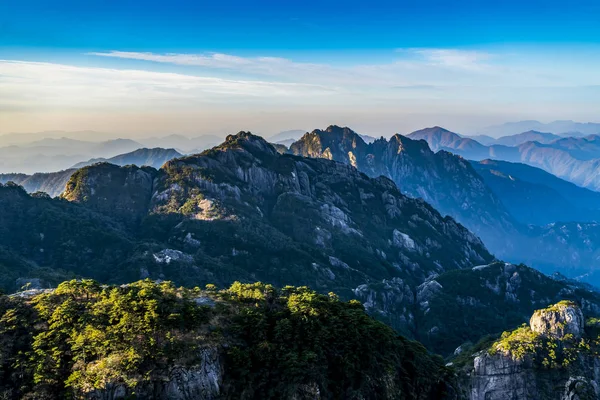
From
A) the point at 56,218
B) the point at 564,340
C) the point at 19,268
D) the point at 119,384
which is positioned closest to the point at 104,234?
the point at 56,218

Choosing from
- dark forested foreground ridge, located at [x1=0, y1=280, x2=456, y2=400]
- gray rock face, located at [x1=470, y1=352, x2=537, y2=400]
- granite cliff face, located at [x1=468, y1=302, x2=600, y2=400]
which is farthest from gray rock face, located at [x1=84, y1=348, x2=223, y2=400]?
gray rock face, located at [x1=470, y1=352, x2=537, y2=400]

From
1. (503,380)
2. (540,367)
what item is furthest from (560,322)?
(503,380)

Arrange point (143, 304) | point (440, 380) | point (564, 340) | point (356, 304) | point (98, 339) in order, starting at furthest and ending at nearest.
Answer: point (564, 340) → point (356, 304) → point (440, 380) → point (143, 304) → point (98, 339)

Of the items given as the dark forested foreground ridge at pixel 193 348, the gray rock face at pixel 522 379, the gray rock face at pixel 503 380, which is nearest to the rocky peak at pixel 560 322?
the gray rock face at pixel 522 379

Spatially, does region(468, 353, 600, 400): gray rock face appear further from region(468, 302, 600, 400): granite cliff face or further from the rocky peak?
the rocky peak

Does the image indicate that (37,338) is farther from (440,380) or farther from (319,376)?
(440,380)
